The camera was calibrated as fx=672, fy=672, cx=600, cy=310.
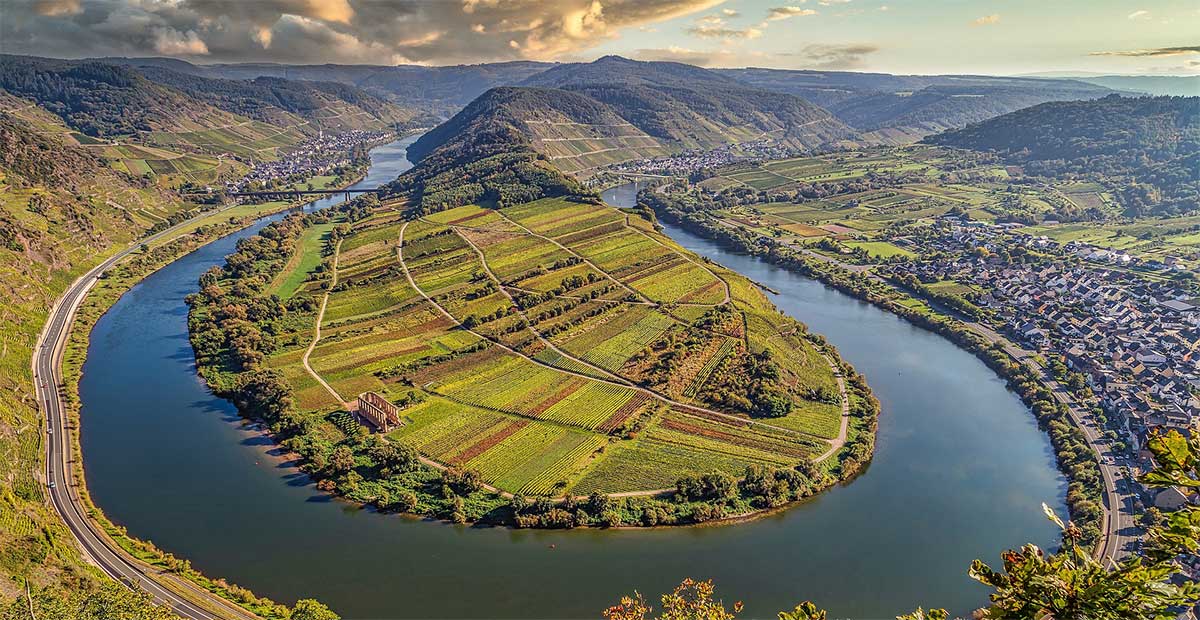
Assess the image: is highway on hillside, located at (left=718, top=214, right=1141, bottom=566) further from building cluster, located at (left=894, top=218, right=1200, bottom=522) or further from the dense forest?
the dense forest

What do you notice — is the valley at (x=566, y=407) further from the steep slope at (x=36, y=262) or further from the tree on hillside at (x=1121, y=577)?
the steep slope at (x=36, y=262)

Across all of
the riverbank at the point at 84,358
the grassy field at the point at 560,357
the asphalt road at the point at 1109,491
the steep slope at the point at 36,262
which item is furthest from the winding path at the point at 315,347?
the asphalt road at the point at 1109,491

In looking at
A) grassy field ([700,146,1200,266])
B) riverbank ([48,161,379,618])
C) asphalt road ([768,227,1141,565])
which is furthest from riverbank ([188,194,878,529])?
grassy field ([700,146,1200,266])

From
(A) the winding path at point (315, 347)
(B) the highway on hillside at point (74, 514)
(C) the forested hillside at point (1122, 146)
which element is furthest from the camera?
(C) the forested hillside at point (1122, 146)

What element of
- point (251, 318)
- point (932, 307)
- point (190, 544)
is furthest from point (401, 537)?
point (932, 307)

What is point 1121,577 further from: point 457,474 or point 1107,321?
point 1107,321

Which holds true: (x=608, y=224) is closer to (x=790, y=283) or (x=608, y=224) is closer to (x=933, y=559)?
(x=790, y=283)
